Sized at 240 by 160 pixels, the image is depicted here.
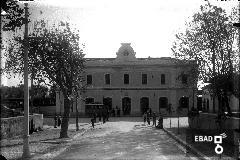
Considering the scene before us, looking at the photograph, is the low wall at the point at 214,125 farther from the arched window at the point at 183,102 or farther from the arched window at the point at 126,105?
the arched window at the point at 126,105

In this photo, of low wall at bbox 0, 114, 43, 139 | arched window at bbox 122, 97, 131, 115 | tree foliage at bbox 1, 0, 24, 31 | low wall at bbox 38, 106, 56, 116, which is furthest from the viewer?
low wall at bbox 38, 106, 56, 116

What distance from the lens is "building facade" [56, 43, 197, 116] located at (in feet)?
198

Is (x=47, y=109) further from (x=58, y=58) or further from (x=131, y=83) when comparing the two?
(x=58, y=58)

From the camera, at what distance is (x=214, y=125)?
2277cm

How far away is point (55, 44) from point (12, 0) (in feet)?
45.7

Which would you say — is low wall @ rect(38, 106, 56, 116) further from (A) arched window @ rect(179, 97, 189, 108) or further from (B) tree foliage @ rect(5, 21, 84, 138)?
(B) tree foliage @ rect(5, 21, 84, 138)

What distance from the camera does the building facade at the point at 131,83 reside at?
6034 cm

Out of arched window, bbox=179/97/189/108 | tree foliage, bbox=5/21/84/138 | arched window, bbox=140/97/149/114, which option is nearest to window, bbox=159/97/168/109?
arched window, bbox=140/97/149/114

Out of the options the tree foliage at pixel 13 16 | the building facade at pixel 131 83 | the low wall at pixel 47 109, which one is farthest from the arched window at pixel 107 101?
the tree foliage at pixel 13 16

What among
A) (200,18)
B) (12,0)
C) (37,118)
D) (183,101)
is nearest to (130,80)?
(183,101)

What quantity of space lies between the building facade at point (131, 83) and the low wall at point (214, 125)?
30.1 m

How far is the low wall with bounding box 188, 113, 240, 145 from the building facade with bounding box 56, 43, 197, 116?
30117 millimetres

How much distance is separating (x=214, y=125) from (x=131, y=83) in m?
38.3

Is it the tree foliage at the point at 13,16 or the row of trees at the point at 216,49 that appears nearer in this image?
the tree foliage at the point at 13,16
